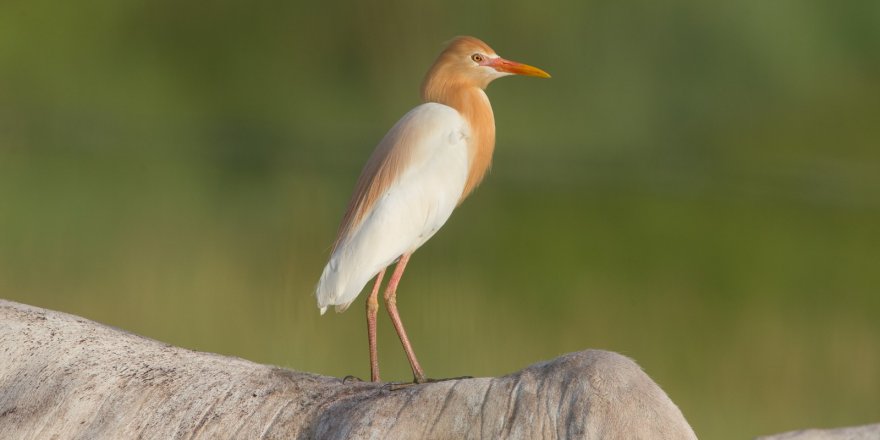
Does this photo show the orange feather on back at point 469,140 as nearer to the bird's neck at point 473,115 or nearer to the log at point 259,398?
the bird's neck at point 473,115

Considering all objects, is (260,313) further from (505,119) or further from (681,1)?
(681,1)

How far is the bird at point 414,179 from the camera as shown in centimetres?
415

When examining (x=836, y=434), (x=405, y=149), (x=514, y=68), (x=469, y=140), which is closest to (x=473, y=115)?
(x=469, y=140)

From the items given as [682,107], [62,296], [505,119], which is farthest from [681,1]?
[62,296]

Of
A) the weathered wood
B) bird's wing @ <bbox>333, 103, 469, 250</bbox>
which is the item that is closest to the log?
bird's wing @ <bbox>333, 103, 469, 250</bbox>

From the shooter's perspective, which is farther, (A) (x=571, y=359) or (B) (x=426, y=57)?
(B) (x=426, y=57)

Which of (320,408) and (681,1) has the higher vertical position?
(681,1)

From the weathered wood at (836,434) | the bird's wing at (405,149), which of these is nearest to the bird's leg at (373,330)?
the bird's wing at (405,149)

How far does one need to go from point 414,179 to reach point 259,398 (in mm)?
1196

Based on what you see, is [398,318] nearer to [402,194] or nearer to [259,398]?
[402,194]

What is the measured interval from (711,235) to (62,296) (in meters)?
5.29

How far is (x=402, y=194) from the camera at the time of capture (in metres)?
4.25

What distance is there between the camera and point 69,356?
12.2ft

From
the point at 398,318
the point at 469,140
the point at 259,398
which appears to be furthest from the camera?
the point at 469,140
